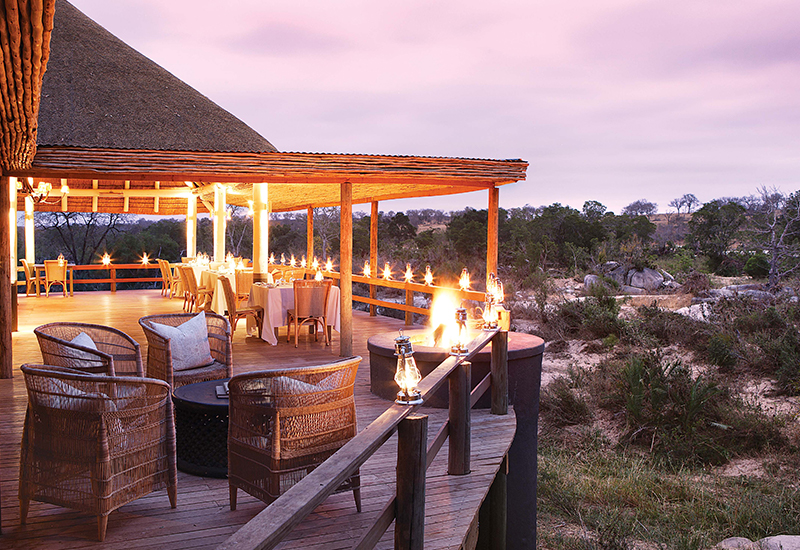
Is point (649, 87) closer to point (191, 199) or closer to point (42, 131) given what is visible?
point (191, 199)

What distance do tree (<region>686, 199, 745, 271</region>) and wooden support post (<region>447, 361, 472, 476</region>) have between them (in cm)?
2004

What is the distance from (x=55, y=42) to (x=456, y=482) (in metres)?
11.9

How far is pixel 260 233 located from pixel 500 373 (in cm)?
677

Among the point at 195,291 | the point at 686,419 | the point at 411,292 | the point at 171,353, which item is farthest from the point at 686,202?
the point at 171,353

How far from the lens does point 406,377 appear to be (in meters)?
2.42

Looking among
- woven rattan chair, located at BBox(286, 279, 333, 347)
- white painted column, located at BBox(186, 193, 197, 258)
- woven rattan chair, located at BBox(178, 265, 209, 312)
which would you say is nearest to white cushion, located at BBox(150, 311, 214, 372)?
woven rattan chair, located at BBox(286, 279, 333, 347)

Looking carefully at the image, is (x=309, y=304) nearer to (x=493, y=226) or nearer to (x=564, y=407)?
(x=493, y=226)

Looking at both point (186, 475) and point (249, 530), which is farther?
point (186, 475)

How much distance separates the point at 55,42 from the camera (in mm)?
11156

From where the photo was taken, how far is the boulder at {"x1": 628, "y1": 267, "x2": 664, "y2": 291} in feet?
58.1

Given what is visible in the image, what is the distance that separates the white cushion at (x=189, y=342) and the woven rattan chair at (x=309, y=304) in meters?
3.20

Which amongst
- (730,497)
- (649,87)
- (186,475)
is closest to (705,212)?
(649,87)

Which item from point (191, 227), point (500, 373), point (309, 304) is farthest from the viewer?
point (191, 227)

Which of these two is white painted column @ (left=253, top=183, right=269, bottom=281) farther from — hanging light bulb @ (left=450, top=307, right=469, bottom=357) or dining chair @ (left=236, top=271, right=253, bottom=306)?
hanging light bulb @ (left=450, top=307, right=469, bottom=357)
